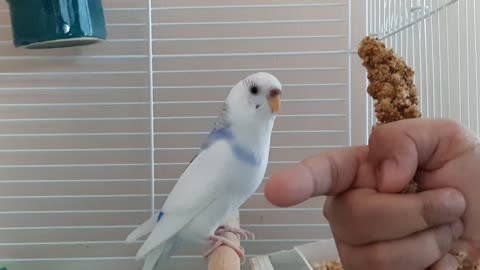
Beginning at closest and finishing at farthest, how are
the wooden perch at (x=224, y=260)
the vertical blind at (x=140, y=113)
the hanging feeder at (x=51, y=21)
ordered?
1. the wooden perch at (x=224, y=260)
2. the hanging feeder at (x=51, y=21)
3. the vertical blind at (x=140, y=113)

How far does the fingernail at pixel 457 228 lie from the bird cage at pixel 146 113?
651mm

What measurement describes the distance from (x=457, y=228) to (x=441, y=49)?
0.50 m

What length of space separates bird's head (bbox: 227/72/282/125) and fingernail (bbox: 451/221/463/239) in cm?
37

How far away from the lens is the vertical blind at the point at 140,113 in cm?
107

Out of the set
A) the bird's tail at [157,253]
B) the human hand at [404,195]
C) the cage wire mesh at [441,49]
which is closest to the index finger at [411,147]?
the human hand at [404,195]

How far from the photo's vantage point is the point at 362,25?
1080 mm

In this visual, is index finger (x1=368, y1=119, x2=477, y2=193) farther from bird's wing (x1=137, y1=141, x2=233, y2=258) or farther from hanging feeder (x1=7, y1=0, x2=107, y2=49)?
hanging feeder (x1=7, y1=0, x2=107, y2=49)

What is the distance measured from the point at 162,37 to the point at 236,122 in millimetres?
379

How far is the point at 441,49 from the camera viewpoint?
86cm

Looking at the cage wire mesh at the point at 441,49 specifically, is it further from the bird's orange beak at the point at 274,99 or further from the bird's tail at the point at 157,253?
the bird's tail at the point at 157,253

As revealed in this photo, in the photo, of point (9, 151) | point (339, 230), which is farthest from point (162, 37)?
point (339, 230)

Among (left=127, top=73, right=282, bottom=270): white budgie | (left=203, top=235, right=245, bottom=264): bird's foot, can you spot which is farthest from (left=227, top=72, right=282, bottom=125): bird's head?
(left=203, top=235, right=245, bottom=264): bird's foot

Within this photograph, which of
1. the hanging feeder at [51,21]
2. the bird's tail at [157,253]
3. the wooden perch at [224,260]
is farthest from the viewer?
the hanging feeder at [51,21]

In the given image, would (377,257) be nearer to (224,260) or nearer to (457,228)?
(457,228)
